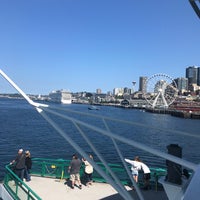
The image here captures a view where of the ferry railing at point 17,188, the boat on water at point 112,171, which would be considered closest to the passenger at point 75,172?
the boat on water at point 112,171

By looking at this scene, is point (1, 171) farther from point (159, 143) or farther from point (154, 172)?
point (159, 143)

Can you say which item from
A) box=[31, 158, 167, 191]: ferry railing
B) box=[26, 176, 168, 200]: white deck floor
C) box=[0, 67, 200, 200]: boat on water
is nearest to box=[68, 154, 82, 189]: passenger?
box=[26, 176, 168, 200]: white deck floor

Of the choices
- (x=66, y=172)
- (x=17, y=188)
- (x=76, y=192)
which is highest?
(x=17, y=188)

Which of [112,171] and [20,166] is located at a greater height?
[112,171]

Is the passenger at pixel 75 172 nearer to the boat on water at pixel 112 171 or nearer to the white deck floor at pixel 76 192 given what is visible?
the white deck floor at pixel 76 192

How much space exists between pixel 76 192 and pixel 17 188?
202 centimetres

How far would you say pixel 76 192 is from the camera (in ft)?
36.6

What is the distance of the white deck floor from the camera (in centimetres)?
1066

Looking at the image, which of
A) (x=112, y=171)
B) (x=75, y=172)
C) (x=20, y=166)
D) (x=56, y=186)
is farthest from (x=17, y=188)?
(x=112, y=171)

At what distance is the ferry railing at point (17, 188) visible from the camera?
9.26 metres

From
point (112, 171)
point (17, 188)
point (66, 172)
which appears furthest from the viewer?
point (66, 172)

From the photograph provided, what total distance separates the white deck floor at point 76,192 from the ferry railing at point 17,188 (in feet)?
2.67

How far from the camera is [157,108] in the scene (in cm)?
17362

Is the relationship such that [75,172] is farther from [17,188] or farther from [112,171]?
[112,171]
